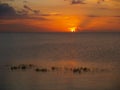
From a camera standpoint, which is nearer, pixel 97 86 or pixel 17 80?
pixel 97 86

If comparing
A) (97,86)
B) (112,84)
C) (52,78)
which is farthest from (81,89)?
(52,78)

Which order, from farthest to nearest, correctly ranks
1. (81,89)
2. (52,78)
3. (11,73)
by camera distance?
(11,73) < (52,78) < (81,89)

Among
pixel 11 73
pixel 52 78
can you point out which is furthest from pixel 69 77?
pixel 11 73

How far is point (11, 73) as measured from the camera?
25406mm

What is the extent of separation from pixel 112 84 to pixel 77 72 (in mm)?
5553

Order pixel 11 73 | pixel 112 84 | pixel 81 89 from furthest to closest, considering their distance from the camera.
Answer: pixel 11 73, pixel 112 84, pixel 81 89

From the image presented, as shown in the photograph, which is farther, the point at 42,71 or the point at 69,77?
the point at 42,71

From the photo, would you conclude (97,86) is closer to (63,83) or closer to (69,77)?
(63,83)

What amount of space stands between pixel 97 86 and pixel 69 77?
13.1 ft

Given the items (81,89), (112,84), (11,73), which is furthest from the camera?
(11,73)

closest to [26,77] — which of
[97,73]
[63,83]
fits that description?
[63,83]

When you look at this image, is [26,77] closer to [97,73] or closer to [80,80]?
[80,80]

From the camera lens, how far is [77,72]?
2608 centimetres

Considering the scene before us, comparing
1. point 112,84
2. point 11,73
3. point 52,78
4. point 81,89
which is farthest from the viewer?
point 11,73
